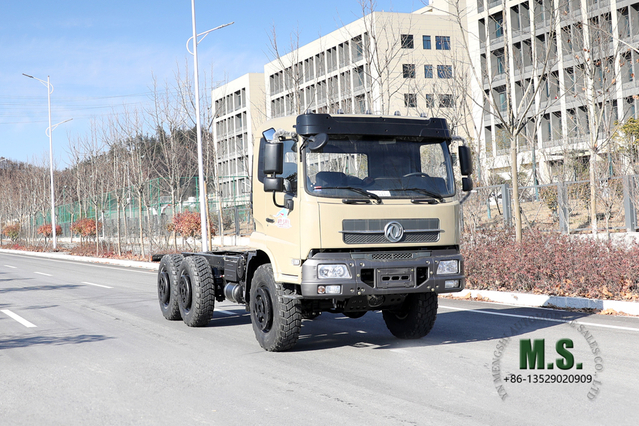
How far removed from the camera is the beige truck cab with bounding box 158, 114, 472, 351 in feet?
24.6

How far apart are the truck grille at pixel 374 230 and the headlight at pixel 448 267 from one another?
42 centimetres

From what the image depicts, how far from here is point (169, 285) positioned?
11484mm

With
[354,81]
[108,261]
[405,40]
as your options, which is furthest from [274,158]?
[354,81]

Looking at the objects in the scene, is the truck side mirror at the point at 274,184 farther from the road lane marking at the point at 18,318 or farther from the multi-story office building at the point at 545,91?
the multi-story office building at the point at 545,91

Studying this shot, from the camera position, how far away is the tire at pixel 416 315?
8750 mm

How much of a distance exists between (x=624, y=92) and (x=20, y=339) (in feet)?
142

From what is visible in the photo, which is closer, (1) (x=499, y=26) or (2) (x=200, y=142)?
(1) (x=499, y=26)

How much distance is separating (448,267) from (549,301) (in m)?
4.54

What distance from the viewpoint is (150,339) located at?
9.49 metres

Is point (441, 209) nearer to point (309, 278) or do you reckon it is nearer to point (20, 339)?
point (309, 278)

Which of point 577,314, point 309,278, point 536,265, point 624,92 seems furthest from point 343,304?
point 624,92

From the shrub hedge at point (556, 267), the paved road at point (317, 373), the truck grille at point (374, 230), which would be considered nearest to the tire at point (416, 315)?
the paved road at point (317, 373)

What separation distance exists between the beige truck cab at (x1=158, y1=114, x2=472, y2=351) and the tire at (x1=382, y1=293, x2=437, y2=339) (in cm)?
65

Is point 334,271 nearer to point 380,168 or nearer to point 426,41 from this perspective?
point 380,168
